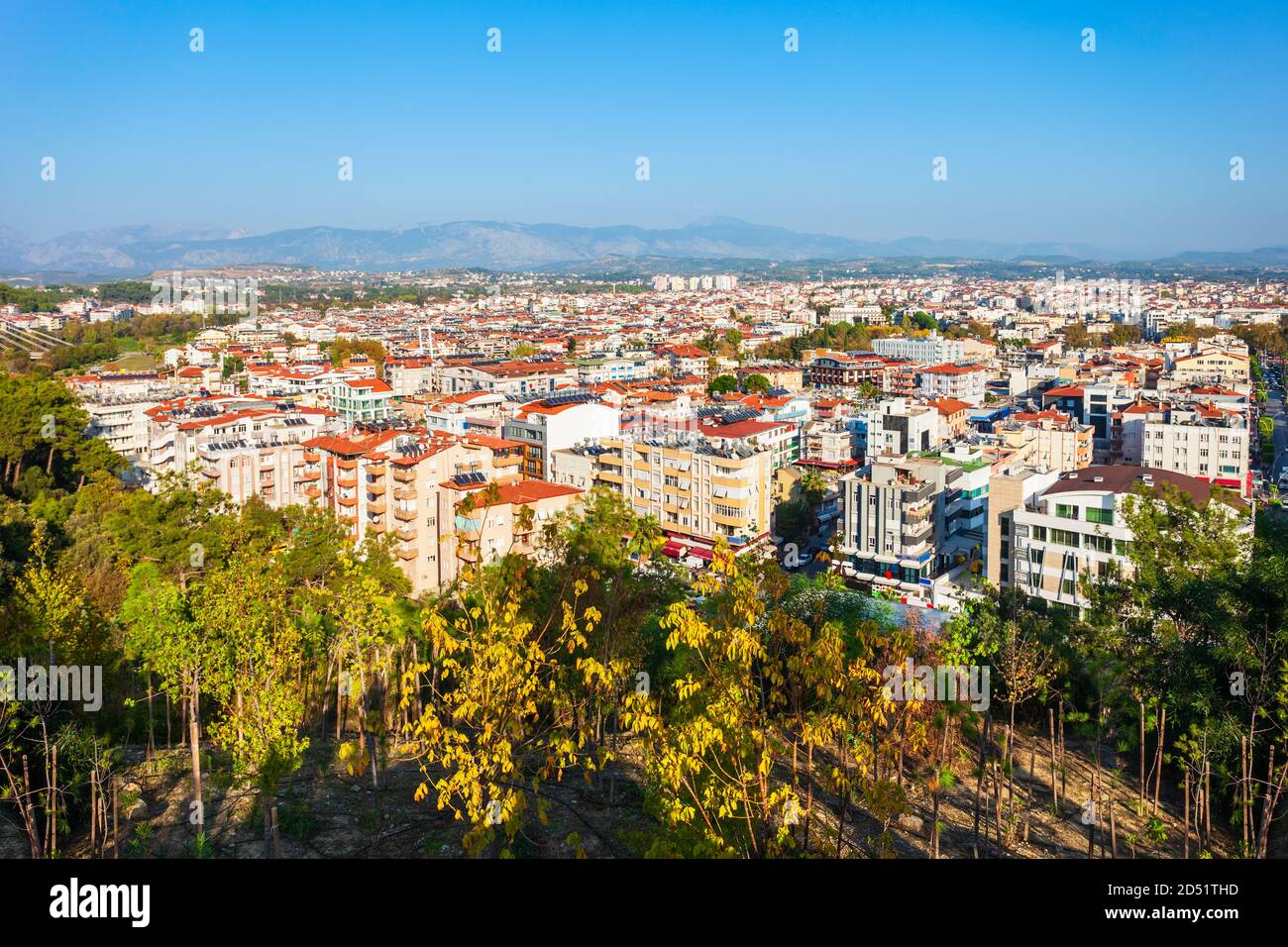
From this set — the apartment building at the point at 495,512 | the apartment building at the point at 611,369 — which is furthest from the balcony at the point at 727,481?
the apartment building at the point at 611,369

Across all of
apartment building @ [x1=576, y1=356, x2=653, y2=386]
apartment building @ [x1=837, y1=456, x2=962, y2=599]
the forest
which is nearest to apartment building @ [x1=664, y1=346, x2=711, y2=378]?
apartment building @ [x1=576, y1=356, x2=653, y2=386]

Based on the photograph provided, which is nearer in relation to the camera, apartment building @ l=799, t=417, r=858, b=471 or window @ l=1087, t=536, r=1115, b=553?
window @ l=1087, t=536, r=1115, b=553

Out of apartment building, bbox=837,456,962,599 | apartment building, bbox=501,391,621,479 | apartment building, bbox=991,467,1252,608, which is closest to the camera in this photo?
apartment building, bbox=991,467,1252,608

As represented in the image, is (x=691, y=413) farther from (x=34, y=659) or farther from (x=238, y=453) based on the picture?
(x=34, y=659)

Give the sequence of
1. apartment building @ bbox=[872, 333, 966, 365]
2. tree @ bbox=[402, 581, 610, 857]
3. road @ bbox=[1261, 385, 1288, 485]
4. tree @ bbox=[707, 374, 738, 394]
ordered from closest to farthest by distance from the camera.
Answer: tree @ bbox=[402, 581, 610, 857], road @ bbox=[1261, 385, 1288, 485], tree @ bbox=[707, 374, 738, 394], apartment building @ bbox=[872, 333, 966, 365]

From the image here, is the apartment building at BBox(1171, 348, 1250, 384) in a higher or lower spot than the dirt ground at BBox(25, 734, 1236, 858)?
higher

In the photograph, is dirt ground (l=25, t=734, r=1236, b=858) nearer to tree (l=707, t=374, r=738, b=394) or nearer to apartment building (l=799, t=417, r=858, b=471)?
apartment building (l=799, t=417, r=858, b=471)

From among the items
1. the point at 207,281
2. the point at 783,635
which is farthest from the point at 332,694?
the point at 207,281
